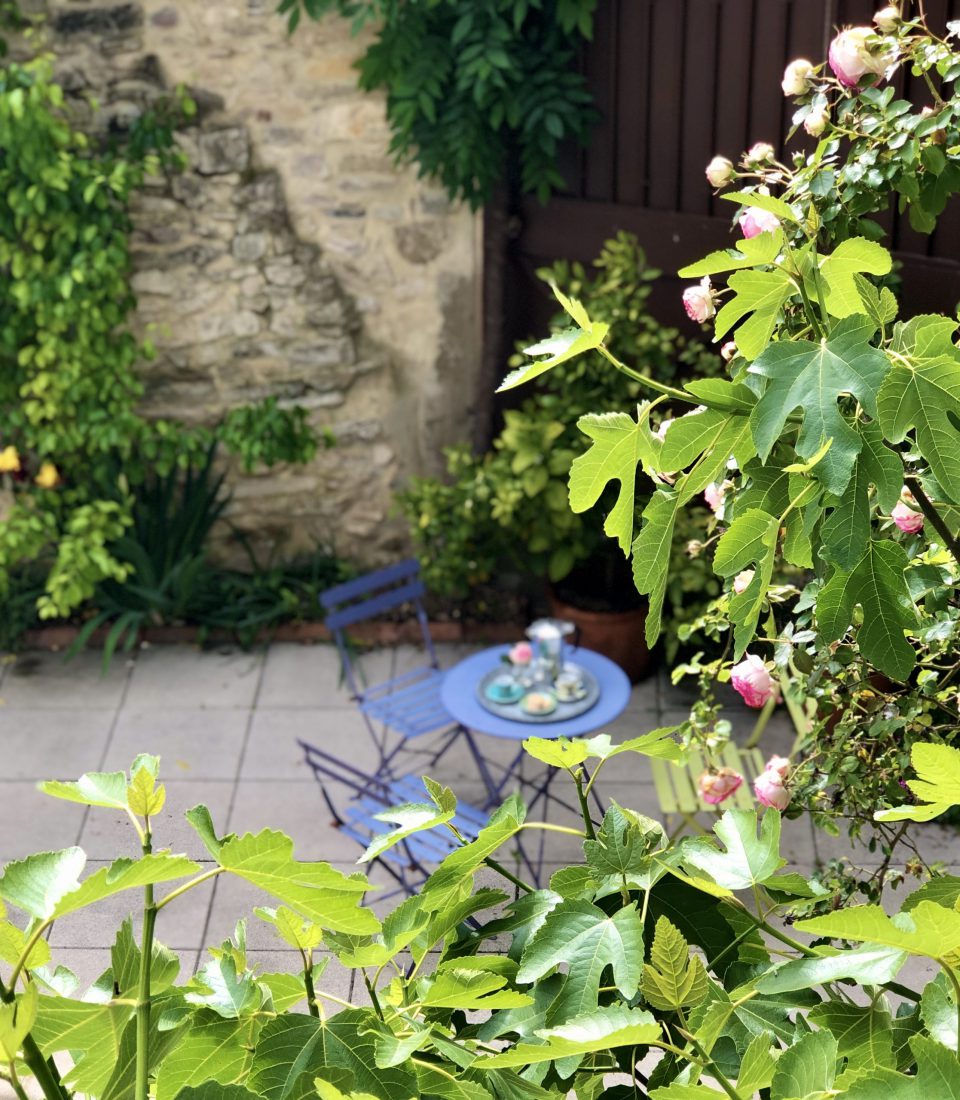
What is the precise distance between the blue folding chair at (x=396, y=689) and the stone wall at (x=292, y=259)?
0.69m

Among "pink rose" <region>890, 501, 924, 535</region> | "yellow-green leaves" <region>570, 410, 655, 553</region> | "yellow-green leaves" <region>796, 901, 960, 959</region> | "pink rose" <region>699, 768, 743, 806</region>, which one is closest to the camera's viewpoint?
"yellow-green leaves" <region>796, 901, 960, 959</region>

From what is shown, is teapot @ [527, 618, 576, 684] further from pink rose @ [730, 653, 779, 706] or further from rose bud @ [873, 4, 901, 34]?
rose bud @ [873, 4, 901, 34]

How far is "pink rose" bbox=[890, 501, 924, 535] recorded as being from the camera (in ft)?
6.97

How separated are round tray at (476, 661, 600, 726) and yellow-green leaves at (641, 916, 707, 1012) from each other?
3602mm

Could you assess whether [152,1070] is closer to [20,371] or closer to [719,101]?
[719,101]

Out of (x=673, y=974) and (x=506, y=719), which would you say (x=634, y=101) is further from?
(x=673, y=974)

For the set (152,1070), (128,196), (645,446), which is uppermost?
(645,446)

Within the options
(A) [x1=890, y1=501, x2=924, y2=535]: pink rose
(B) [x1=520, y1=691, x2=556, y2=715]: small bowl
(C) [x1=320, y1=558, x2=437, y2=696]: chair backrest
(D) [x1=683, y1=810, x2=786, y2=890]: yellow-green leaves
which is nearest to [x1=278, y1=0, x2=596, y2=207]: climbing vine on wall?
(C) [x1=320, y1=558, x2=437, y2=696]: chair backrest

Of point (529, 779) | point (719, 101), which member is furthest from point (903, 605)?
point (719, 101)

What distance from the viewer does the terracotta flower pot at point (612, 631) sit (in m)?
5.71

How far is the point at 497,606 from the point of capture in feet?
20.4

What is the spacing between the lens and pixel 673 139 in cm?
539

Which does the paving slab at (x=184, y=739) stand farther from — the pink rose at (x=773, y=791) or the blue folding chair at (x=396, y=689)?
the pink rose at (x=773, y=791)

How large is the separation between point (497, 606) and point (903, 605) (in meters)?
4.96
